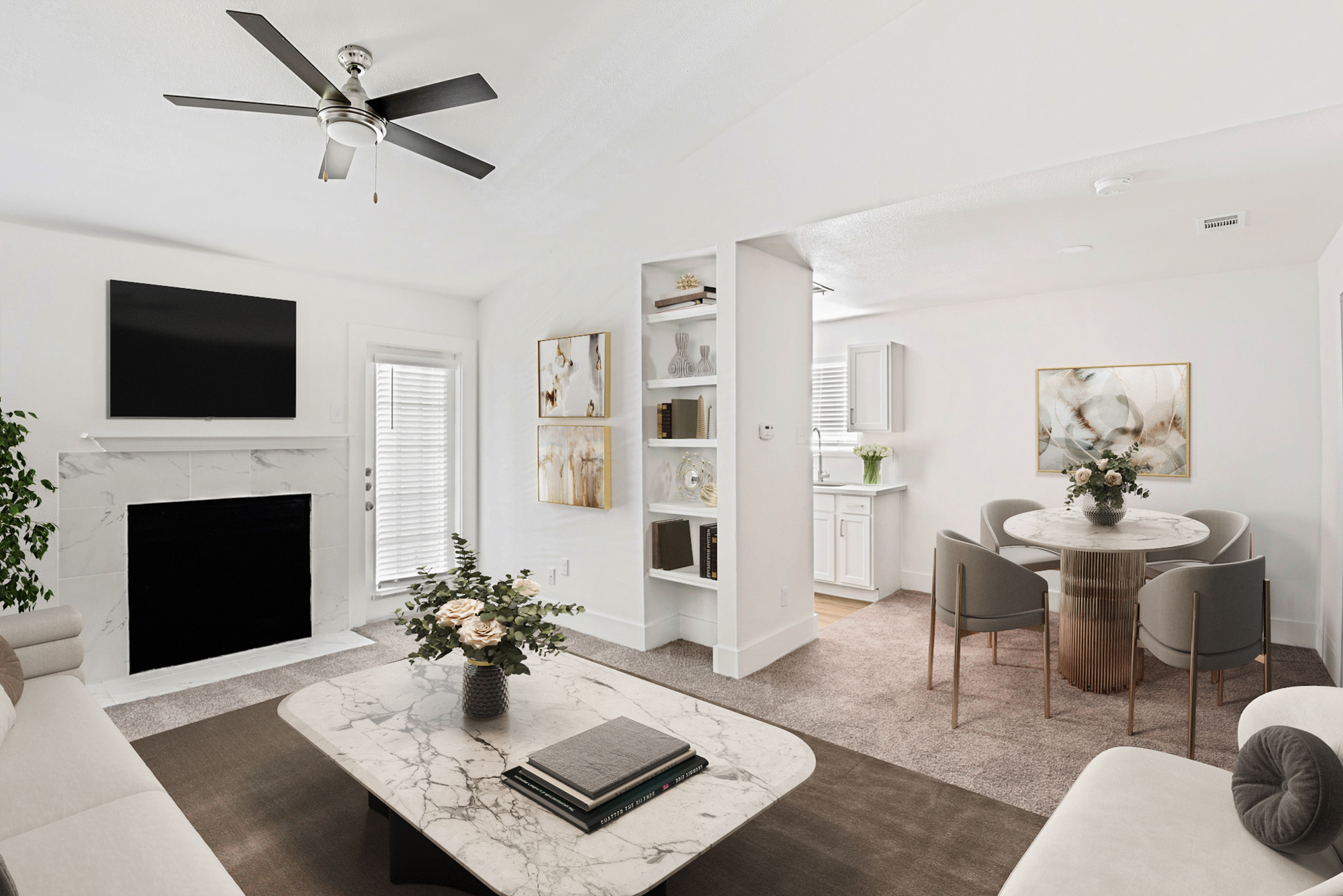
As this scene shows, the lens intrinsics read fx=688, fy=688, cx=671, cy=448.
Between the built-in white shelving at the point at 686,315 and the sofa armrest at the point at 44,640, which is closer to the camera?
the sofa armrest at the point at 44,640

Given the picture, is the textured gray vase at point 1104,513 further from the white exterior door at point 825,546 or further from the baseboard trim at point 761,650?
the white exterior door at point 825,546

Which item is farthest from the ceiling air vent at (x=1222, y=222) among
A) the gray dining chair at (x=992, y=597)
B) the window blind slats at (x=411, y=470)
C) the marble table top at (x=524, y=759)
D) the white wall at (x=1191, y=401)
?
the window blind slats at (x=411, y=470)

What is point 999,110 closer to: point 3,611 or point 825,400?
point 825,400

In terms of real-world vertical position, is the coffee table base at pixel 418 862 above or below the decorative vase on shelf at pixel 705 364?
below

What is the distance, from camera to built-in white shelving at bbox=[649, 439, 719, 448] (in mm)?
3873

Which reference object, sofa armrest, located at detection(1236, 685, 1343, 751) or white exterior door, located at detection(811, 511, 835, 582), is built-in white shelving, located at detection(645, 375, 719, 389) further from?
sofa armrest, located at detection(1236, 685, 1343, 751)

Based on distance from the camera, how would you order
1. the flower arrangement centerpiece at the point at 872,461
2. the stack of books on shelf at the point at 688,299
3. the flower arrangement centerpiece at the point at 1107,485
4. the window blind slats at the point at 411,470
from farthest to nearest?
the flower arrangement centerpiece at the point at 872,461 → the window blind slats at the point at 411,470 → the stack of books on shelf at the point at 688,299 → the flower arrangement centerpiece at the point at 1107,485

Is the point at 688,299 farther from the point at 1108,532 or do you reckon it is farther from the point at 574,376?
the point at 1108,532

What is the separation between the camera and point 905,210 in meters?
3.13

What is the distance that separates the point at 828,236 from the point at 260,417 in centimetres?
344

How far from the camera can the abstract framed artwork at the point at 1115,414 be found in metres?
4.48

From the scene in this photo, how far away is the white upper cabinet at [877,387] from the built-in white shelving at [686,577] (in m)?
2.29

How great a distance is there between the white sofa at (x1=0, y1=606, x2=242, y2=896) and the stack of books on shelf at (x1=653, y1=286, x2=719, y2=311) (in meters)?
3.11

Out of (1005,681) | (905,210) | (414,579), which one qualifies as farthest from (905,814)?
(414,579)
